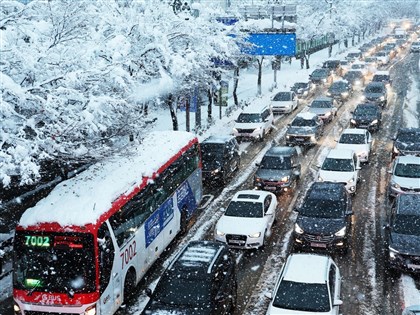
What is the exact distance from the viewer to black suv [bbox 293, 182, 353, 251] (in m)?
16.7

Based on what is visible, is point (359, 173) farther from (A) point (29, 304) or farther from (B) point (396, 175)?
(A) point (29, 304)

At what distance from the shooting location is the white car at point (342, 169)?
22.2m

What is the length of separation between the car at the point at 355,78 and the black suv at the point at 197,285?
132 feet

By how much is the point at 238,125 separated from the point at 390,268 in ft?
58.6

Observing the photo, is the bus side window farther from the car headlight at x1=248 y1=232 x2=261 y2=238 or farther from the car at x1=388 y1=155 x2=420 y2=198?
the car at x1=388 y1=155 x2=420 y2=198

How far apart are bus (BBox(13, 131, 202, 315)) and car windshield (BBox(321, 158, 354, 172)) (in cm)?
910

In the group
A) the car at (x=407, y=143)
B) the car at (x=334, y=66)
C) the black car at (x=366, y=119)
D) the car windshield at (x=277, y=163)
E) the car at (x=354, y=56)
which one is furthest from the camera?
the car at (x=354, y=56)

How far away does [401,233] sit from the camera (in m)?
16.1

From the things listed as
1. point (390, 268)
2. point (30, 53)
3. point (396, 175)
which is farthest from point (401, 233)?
point (30, 53)

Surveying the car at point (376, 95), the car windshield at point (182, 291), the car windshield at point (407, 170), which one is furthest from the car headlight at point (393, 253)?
the car at point (376, 95)

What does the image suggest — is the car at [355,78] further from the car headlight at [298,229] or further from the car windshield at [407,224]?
the car headlight at [298,229]

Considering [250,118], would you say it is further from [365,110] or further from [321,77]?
[321,77]

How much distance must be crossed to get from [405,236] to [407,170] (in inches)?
267

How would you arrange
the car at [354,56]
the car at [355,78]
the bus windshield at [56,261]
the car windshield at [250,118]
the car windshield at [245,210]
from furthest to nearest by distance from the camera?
the car at [354,56] → the car at [355,78] → the car windshield at [250,118] → the car windshield at [245,210] → the bus windshield at [56,261]
